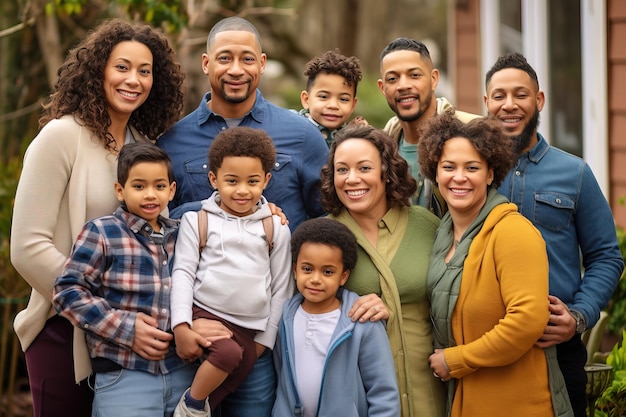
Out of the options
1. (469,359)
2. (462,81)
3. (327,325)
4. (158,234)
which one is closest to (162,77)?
(158,234)

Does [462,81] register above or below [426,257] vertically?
above

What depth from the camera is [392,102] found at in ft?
14.6

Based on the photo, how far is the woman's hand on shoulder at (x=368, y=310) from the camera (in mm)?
3590

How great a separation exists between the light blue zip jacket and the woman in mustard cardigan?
0.73 feet

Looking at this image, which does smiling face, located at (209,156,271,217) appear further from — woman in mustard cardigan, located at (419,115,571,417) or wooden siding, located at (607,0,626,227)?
wooden siding, located at (607,0,626,227)

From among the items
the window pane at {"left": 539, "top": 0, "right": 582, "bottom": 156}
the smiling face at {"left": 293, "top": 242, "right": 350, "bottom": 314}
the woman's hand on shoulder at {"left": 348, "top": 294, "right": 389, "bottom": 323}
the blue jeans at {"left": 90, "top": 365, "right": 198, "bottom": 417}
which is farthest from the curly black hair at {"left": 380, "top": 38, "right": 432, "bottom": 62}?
the window pane at {"left": 539, "top": 0, "right": 582, "bottom": 156}

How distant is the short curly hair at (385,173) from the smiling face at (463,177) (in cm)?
19

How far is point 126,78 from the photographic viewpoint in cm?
384

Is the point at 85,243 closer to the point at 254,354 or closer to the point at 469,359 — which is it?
the point at 254,354

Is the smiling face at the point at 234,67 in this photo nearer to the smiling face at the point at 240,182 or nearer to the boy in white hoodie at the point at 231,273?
the boy in white hoodie at the point at 231,273

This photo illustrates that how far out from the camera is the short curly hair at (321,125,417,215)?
3.84 metres

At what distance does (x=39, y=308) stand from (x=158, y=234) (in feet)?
2.02

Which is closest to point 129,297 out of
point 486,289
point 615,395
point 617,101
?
point 486,289

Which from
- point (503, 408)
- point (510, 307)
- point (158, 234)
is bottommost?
point (503, 408)
